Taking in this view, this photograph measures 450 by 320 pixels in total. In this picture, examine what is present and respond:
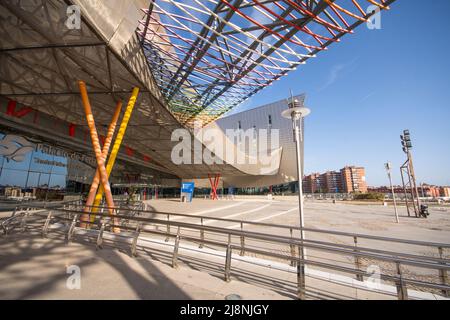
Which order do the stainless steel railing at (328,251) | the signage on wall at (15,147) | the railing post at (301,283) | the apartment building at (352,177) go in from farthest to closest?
the apartment building at (352,177), the signage on wall at (15,147), the railing post at (301,283), the stainless steel railing at (328,251)

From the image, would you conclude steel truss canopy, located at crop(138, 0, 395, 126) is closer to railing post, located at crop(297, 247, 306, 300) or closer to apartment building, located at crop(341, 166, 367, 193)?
railing post, located at crop(297, 247, 306, 300)

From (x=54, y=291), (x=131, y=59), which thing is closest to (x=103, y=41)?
(x=131, y=59)

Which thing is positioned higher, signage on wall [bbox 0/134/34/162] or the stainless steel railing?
signage on wall [bbox 0/134/34/162]

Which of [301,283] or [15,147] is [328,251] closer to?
[301,283]

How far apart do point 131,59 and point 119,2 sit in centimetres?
294

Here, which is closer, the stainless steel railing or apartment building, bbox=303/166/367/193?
the stainless steel railing

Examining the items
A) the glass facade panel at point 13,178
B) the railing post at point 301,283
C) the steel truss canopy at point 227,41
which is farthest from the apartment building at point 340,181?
the railing post at point 301,283

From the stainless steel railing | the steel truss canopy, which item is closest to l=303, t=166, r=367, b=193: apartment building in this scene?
the steel truss canopy

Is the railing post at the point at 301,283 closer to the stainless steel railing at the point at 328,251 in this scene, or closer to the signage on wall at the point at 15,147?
the stainless steel railing at the point at 328,251

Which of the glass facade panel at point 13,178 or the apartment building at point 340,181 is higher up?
the apartment building at point 340,181

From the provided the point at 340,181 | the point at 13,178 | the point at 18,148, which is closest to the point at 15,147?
the point at 18,148

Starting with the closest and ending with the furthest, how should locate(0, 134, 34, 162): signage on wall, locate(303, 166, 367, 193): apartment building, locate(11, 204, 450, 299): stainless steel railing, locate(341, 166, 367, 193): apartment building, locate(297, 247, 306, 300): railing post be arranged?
locate(11, 204, 450, 299): stainless steel railing → locate(297, 247, 306, 300): railing post → locate(0, 134, 34, 162): signage on wall → locate(303, 166, 367, 193): apartment building → locate(341, 166, 367, 193): apartment building

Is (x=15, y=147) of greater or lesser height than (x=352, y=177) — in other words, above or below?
below

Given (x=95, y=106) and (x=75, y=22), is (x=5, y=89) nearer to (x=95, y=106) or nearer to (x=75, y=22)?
(x=95, y=106)
